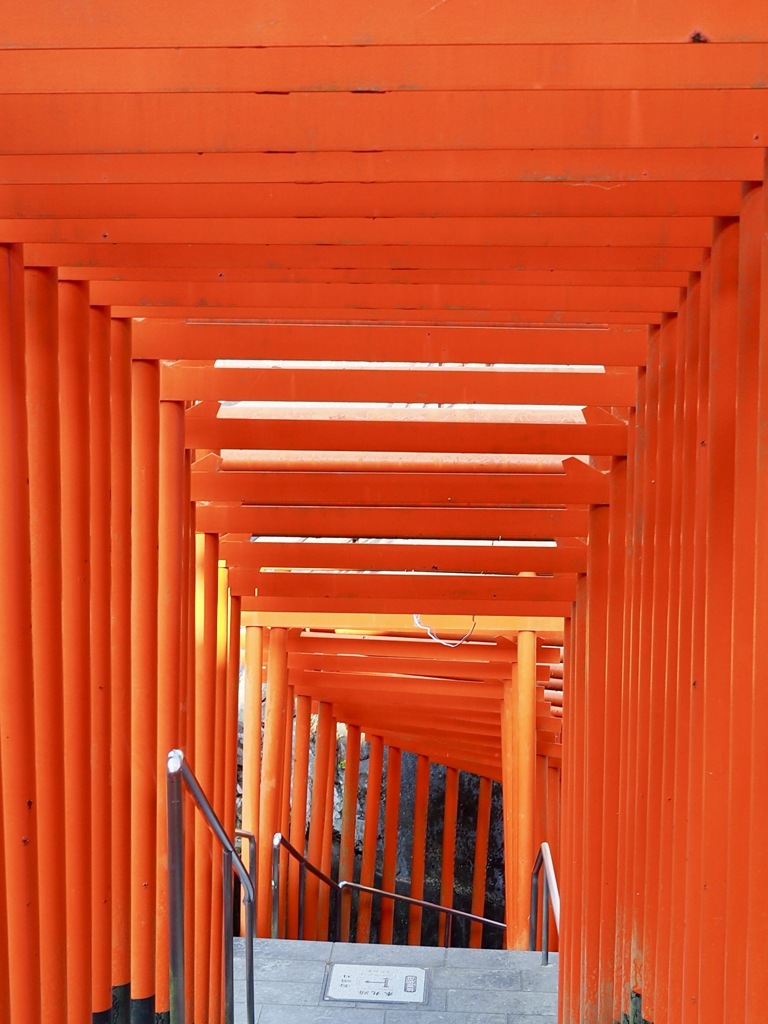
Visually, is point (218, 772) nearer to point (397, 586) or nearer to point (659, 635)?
point (397, 586)

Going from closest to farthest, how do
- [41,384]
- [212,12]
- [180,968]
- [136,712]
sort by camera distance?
[212,12] < [41,384] < [180,968] < [136,712]

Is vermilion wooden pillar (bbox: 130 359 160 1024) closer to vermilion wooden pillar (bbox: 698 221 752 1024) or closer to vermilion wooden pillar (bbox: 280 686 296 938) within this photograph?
vermilion wooden pillar (bbox: 698 221 752 1024)

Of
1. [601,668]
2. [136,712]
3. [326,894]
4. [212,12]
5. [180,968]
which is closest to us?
[212,12]

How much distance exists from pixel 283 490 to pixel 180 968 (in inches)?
128

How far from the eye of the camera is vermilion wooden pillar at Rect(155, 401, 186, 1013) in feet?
21.4

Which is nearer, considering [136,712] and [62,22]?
[62,22]

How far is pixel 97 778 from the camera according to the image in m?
5.36

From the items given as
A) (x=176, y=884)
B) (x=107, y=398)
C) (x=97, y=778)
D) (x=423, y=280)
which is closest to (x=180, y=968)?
(x=176, y=884)

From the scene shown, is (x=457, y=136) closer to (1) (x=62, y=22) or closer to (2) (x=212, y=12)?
(2) (x=212, y=12)

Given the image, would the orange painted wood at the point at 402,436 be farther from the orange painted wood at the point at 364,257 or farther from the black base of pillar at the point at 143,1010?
the black base of pillar at the point at 143,1010

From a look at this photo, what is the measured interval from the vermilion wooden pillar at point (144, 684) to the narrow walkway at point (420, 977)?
1.72 metres

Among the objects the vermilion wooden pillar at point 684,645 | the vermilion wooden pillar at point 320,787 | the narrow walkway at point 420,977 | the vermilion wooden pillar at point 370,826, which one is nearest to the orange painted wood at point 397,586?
the narrow walkway at point 420,977

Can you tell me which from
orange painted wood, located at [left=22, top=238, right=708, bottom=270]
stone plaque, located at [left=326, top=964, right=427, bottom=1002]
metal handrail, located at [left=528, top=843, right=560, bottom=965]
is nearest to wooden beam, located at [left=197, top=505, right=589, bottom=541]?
metal handrail, located at [left=528, top=843, right=560, bottom=965]

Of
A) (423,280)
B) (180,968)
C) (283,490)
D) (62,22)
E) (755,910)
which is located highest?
(62,22)
